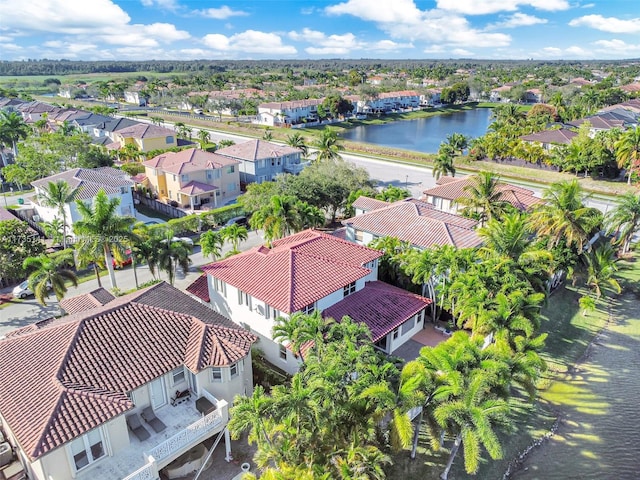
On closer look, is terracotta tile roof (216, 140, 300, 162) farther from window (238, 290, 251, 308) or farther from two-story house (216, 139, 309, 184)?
window (238, 290, 251, 308)

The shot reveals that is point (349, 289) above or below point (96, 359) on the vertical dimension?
below

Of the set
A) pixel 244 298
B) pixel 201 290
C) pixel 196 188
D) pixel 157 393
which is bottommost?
pixel 201 290

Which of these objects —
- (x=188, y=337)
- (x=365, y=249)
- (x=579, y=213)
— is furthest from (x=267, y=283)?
(x=579, y=213)

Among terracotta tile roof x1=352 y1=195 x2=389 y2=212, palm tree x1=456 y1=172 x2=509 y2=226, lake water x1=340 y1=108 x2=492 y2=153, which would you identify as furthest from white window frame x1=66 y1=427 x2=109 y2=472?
lake water x1=340 y1=108 x2=492 y2=153

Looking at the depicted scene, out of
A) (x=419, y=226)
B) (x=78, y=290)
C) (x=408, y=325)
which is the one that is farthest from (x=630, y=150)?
(x=78, y=290)

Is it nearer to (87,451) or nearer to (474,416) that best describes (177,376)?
(87,451)
